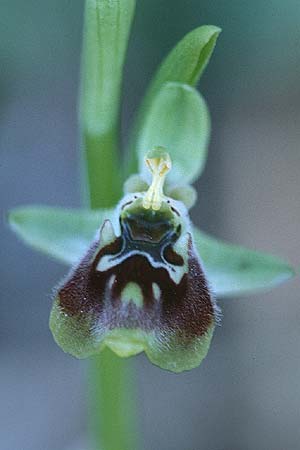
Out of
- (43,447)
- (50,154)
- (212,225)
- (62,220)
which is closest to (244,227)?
(212,225)

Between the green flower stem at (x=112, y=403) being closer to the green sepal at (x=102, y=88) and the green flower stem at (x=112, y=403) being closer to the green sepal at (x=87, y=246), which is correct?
the green sepal at (x=87, y=246)

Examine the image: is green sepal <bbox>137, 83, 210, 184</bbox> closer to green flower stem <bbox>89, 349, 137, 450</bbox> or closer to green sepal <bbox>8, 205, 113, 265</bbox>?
green sepal <bbox>8, 205, 113, 265</bbox>

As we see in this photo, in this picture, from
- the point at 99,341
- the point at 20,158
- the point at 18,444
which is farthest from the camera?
the point at 20,158

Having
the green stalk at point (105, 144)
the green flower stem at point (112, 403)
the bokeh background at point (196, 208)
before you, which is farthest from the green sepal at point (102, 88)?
the bokeh background at point (196, 208)

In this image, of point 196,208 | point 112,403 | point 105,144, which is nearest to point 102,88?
point 105,144

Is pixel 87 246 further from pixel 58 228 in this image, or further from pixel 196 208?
pixel 196 208

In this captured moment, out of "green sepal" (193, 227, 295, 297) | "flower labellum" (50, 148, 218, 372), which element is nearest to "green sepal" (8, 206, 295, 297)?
"green sepal" (193, 227, 295, 297)

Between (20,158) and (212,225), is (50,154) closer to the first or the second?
(20,158)
